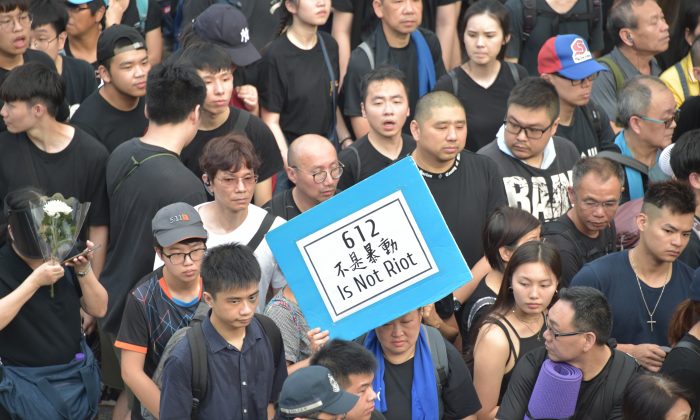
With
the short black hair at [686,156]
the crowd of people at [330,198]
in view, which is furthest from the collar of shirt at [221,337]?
the short black hair at [686,156]

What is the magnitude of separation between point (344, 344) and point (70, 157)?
9.13 ft

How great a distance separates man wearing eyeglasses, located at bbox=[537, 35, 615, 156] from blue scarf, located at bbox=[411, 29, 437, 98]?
0.95 metres

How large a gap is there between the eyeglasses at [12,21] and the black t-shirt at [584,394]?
14.6 feet

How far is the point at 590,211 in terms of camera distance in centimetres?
773

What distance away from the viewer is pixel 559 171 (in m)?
8.51

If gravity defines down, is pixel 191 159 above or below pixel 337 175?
above

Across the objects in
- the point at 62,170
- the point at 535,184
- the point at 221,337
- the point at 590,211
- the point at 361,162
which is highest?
the point at 62,170

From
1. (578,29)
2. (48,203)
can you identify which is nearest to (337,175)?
(48,203)

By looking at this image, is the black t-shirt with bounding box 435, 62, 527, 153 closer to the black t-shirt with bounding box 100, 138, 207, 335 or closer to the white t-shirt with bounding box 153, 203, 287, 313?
the white t-shirt with bounding box 153, 203, 287, 313

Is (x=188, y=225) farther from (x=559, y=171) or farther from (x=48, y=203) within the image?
(x=559, y=171)

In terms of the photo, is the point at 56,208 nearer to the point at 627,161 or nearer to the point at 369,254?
the point at 369,254

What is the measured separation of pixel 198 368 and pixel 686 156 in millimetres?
3751

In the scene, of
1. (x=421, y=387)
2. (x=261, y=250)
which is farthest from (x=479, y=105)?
(x=421, y=387)

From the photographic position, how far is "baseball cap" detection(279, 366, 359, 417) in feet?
16.3
